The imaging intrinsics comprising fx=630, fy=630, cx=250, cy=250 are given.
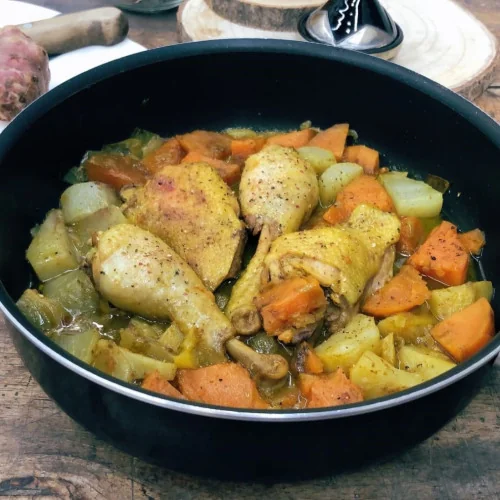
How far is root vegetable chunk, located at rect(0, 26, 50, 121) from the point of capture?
7.80 ft

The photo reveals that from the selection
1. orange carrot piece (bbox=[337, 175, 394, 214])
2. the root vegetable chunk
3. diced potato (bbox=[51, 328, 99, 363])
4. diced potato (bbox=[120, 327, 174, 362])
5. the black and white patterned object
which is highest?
the black and white patterned object

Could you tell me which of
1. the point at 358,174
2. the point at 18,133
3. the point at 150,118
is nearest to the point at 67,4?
the point at 150,118

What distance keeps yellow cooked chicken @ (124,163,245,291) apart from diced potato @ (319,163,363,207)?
0.39 meters

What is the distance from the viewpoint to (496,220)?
2068mm

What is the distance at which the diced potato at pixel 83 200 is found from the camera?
207 centimetres

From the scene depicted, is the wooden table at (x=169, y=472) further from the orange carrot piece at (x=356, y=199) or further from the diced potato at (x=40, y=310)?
the orange carrot piece at (x=356, y=199)

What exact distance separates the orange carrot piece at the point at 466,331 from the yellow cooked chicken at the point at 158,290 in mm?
599

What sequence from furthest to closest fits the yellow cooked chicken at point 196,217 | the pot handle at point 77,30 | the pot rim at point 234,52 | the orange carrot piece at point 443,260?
1. the pot handle at point 77,30
2. the orange carrot piece at point 443,260
3. the yellow cooked chicken at point 196,217
4. the pot rim at point 234,52

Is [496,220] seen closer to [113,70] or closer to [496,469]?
[496,469]

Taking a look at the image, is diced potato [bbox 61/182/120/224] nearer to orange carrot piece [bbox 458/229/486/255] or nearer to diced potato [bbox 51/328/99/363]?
diced potato [bbox 51/328/99/363]

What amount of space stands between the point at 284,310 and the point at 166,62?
114 cm

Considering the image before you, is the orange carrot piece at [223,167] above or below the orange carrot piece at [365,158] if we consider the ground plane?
below

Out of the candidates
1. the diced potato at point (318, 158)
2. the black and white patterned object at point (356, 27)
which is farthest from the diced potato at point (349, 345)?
the black and white patterned object at point (356, 27)

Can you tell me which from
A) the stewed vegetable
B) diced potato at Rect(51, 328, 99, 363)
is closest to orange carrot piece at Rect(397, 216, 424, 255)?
the stewed vegetable
